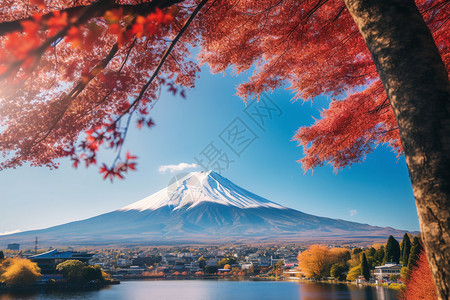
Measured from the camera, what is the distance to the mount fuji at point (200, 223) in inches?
5236

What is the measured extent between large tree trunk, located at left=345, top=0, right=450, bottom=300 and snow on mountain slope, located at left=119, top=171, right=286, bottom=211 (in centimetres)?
14649

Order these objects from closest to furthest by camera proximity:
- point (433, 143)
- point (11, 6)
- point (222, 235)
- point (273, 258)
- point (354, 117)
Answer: point (433, 143)
point (11, 6)
point (354, 117)
point (273, 258)
point (222, 235)

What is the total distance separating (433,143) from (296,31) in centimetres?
332

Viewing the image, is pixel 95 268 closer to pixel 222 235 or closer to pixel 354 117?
pixel 354 117

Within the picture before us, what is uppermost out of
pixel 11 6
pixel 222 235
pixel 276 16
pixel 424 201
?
pixel 276 16

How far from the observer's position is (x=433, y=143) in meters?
1.12

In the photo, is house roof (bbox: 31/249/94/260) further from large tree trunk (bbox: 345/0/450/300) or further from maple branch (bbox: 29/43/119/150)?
large tree trunk (bbox: 345/0/450/300)

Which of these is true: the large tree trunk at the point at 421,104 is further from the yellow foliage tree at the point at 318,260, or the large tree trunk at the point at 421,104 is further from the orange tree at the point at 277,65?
the yellow foliage tree at the point at 318,260

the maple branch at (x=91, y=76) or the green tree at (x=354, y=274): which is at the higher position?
the maple branch at (x=91, y=76)

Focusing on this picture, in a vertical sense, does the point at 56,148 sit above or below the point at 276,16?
below

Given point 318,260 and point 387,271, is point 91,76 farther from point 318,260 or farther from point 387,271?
point 318,260

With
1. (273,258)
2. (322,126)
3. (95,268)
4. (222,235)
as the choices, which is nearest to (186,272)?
(273,258)

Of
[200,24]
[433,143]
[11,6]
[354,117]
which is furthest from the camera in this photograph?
[354,117]

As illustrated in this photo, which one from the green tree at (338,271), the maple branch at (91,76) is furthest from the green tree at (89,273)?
the maple branch at (91,76)
